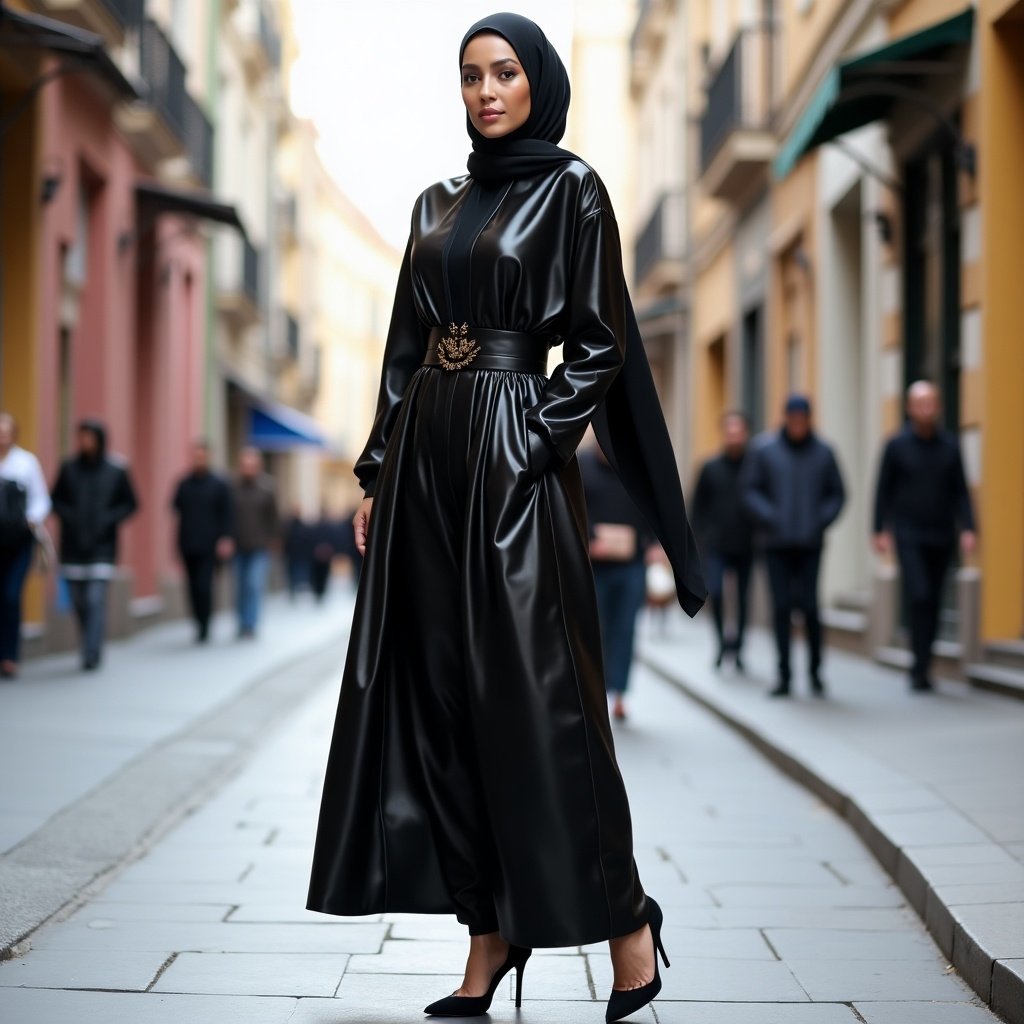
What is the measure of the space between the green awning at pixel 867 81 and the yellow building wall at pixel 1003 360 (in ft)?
1.87

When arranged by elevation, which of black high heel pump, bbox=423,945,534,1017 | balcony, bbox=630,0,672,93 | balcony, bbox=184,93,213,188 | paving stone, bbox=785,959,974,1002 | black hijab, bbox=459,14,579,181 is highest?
balcony, bbox=630,0,672,93

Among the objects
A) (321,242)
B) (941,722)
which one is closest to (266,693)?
(941,722)

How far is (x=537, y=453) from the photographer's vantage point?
11.6 feet

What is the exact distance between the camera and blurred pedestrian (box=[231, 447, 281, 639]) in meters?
17.1

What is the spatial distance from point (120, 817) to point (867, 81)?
829 centimetres

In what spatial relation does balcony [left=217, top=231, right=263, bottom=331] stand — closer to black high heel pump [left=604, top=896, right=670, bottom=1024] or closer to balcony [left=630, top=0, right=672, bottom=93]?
balcony [left=630, top=0, right=672, bottom=93]

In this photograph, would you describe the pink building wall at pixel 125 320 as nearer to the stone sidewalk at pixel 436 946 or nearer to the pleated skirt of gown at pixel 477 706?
the stone sidewalk at pixel 436 946

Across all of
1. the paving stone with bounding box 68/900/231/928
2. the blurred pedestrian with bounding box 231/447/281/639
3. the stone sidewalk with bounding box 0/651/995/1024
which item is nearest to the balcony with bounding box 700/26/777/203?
the blurred pedestrian with bounding box 231/447/281/639

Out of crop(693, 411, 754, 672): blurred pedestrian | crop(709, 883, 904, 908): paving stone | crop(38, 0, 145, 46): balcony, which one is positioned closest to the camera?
crop(709, 883, 904, 908): paving stone

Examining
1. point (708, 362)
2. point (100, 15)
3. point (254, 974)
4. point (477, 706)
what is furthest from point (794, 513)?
point (708, 362)

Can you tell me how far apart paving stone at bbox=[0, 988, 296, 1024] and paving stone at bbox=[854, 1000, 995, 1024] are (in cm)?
131

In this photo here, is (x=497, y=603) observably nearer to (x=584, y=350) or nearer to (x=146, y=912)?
(x=584, y=350)

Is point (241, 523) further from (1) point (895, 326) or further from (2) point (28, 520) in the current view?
(1) point (895, 326)

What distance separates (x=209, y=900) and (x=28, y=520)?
6.64 metres
